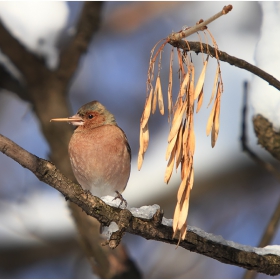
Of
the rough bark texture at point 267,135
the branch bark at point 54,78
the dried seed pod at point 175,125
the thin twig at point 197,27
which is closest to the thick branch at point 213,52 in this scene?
the thin twig at point 197,27

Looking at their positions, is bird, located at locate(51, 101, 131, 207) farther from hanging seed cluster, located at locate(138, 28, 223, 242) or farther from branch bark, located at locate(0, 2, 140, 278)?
hanging seed cluster, located at locate(138, 28, 223, 242)

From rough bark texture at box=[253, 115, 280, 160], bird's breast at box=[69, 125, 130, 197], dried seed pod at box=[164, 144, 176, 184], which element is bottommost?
dried seed pod at box=[164, 144, 176, 184]

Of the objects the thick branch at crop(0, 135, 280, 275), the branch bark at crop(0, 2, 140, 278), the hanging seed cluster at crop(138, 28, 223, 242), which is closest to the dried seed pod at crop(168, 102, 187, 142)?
the hanging seed cluster at crop(138, 28, 223, 242)

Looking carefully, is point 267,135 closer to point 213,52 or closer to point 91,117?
point 213,52

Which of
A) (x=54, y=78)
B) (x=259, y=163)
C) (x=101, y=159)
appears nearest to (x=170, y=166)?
(x=259, y=163)

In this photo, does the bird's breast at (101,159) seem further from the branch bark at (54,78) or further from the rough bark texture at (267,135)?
the rough bark texture at (267,135)

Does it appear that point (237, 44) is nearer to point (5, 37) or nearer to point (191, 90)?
point (5, 37)
